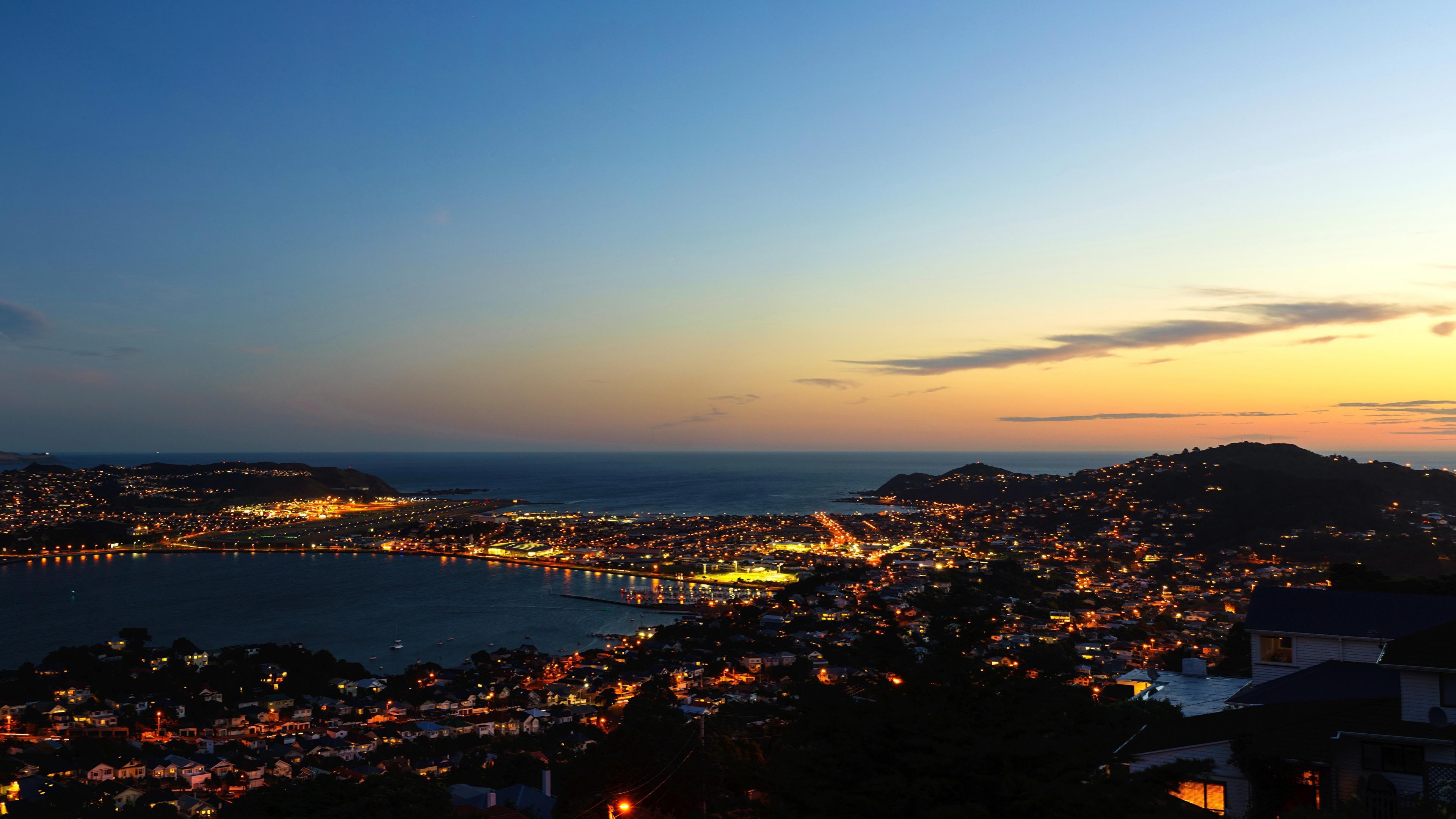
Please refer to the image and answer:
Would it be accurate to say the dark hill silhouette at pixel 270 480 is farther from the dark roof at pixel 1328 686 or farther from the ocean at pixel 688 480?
the dark roof at pixel 1328 686

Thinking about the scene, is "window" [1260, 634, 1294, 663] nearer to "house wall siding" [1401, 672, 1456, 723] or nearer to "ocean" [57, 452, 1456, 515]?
"house wall siding" [1401, 672, 1456, 723]

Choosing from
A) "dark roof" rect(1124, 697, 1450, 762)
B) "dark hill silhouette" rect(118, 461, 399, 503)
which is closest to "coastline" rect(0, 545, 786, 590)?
"dark hill silhouette" rect(118, 461, 399, 503)

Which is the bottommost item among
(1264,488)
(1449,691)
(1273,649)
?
Result: (1264,488)

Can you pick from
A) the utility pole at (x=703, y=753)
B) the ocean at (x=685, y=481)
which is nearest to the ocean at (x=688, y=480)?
the ocean at (x=685, y=481)

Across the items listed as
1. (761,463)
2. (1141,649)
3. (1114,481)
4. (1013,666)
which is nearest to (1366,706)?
(1013,666)

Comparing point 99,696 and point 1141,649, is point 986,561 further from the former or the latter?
point 99,696

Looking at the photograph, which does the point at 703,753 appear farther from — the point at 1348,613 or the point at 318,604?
the point at 318,604

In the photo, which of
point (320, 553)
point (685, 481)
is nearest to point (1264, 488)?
point (320, 553)
